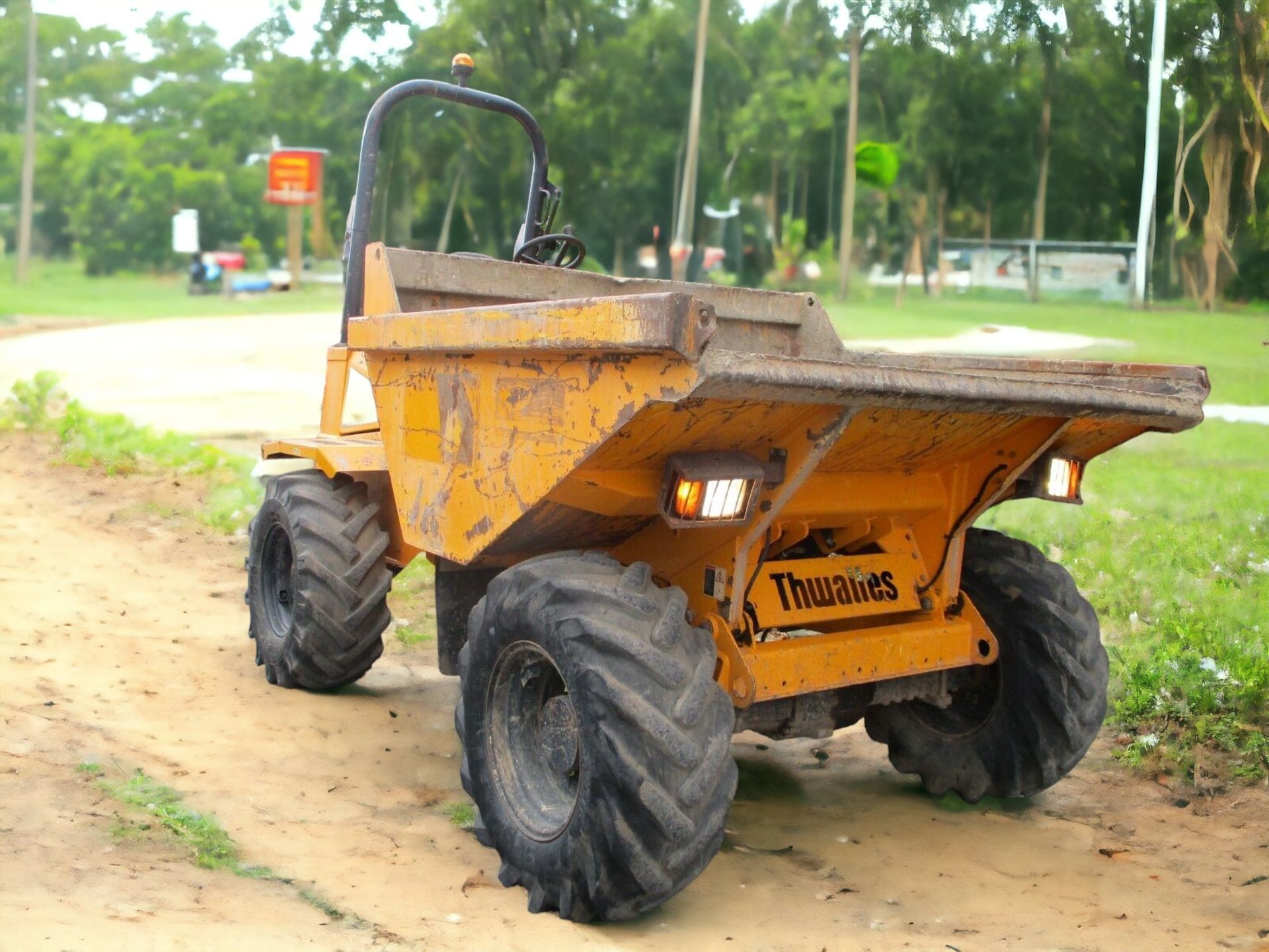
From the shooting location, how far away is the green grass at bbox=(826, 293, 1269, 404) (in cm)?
723

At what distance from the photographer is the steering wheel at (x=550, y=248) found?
17.9 ft

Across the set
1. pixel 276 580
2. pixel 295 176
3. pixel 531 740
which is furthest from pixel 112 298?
pixel 531 740

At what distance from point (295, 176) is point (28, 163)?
9297mm

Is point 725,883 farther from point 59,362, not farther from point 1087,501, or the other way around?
point 59,362

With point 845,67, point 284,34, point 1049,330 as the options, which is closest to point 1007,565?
point 1049,330

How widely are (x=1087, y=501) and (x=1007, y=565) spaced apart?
358 cm

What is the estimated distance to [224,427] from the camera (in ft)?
39.1

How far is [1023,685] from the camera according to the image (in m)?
4.36

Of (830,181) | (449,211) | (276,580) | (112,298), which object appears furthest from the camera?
(112,298)

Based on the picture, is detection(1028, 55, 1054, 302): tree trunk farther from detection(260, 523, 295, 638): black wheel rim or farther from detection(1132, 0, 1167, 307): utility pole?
detection(260, 523, 295, 638): black wheel rim

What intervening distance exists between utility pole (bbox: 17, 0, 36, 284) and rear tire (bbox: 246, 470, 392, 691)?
1861cm

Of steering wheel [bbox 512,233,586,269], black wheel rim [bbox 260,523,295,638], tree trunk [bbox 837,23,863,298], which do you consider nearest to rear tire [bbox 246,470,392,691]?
black wheel rim [bbox 260,523,295,638]

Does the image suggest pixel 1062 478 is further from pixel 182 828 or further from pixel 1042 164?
pixel 1042 164

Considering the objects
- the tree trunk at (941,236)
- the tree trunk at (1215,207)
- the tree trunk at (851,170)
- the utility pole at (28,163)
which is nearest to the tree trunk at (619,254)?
the tree trunk at (851,170)
